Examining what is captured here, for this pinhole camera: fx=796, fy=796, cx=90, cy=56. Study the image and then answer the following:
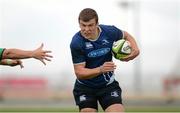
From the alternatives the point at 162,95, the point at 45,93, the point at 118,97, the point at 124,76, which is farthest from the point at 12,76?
the point at 118,97

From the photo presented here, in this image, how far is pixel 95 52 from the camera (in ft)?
51.8

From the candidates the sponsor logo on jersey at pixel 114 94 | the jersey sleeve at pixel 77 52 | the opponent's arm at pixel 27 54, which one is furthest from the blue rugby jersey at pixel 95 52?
the opponent's arm at pixel 27 54

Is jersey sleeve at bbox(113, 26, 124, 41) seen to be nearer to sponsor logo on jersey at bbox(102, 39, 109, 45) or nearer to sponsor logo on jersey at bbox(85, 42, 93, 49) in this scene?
sponsor logo on jersey at bbox(102, 39, 109, 45)

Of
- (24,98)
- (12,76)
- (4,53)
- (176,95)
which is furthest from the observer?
(12,76)

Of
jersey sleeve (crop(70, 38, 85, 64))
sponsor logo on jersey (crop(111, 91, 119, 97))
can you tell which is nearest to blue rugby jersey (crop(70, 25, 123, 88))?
jersey sleeve (crop(70, 38, 85, 64))

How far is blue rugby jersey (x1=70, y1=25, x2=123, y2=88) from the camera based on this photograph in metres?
15.7

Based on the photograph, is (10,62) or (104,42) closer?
(104,42)

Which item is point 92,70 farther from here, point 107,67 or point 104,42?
point 104,42

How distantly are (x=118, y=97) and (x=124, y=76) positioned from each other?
4405 cm

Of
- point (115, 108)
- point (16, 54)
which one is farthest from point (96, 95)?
point (16, 54)

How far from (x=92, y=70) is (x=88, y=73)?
0.33ft

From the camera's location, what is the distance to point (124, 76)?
6009cm

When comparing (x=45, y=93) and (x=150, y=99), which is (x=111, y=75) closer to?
(x=150, y=99)

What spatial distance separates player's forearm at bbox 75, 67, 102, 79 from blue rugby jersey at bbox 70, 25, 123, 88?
0.25 m
